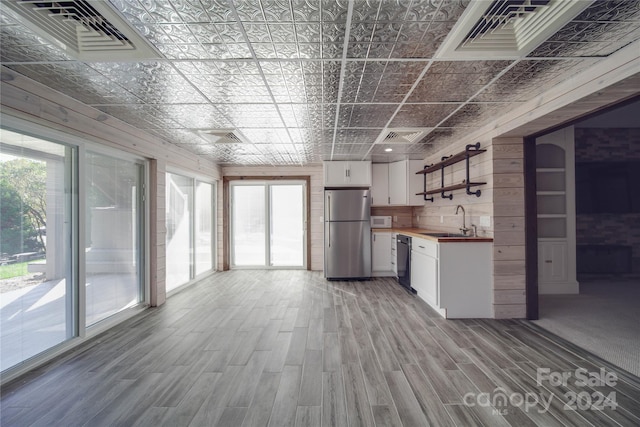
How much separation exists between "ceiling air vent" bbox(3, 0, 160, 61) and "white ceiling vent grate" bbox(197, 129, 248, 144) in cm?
155

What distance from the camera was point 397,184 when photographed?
5.22 metres

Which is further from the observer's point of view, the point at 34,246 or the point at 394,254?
the point at 394,254

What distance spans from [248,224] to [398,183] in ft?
10.7

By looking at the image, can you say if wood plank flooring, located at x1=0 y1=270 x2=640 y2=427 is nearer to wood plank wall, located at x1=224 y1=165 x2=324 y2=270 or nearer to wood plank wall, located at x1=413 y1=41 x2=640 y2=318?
wood plank wall, located at x1=413 y1=41 x2=640 y2=318

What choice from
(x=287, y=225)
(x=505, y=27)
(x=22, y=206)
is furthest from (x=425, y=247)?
(x=22, y=206)

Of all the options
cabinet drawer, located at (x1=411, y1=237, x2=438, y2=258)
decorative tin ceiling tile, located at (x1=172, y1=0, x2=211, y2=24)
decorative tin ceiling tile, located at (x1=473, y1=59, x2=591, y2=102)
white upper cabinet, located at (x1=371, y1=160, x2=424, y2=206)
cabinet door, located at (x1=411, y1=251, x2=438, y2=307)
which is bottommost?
cabinet door, located at (x1=411, y1=251, x2=438, y2=307)

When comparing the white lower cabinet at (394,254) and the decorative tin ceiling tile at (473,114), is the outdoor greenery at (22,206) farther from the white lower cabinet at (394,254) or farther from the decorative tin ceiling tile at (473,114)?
the white lower cabinet at (394,254)

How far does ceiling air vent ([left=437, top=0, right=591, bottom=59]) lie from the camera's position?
1429 mm

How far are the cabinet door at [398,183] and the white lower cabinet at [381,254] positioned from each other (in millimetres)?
671

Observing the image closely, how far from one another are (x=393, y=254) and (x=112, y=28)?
15.2ft

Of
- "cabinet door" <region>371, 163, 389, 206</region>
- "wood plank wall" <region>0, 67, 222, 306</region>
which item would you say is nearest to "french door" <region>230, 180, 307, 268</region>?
"wood plank wall" <region>0, 67, 222, 306</region>

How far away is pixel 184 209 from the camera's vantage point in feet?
15.2

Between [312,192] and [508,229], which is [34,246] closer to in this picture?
[312,192]

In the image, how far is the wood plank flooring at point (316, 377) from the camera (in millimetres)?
1650
